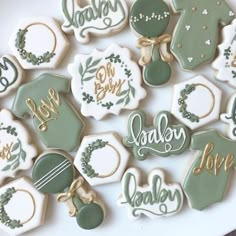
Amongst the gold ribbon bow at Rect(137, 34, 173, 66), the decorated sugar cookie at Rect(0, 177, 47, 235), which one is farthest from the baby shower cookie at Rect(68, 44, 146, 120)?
the decorated sugar cookie at Rect(0, 177, 47, 235)

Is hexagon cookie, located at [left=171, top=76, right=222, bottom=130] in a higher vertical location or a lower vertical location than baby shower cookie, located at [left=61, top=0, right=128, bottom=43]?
lower

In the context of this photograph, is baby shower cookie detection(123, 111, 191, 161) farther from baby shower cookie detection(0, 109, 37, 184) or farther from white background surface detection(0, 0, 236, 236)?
baby shower cookie detection(0, 109, 37, 184)

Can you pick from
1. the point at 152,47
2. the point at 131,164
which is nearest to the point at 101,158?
the point at 131,164

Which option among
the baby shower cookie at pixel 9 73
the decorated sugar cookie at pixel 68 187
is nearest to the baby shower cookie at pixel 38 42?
→ the baby shower cookie at pixel 9 73

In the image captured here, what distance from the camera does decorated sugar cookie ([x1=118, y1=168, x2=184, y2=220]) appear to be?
67cm

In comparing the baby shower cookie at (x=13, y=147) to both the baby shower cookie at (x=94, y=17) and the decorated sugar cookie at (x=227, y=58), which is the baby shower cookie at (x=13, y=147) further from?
the decorated sugar cookie at (x=227, y=58)

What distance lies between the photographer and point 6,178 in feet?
2.20

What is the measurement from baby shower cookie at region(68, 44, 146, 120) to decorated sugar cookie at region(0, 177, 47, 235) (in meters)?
0.12

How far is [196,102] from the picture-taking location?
2.19ft

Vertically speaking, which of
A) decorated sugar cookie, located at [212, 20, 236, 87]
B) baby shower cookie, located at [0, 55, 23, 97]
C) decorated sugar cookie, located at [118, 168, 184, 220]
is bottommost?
decorated sugar cookie, located at [118, 168, 184, 220]

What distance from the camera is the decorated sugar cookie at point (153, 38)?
2.10ft

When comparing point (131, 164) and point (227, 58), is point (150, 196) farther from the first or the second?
point (227, 58)

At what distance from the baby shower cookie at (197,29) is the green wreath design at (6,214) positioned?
0.85ft

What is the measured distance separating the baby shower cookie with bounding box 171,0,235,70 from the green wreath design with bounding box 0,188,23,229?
0.26 meters
